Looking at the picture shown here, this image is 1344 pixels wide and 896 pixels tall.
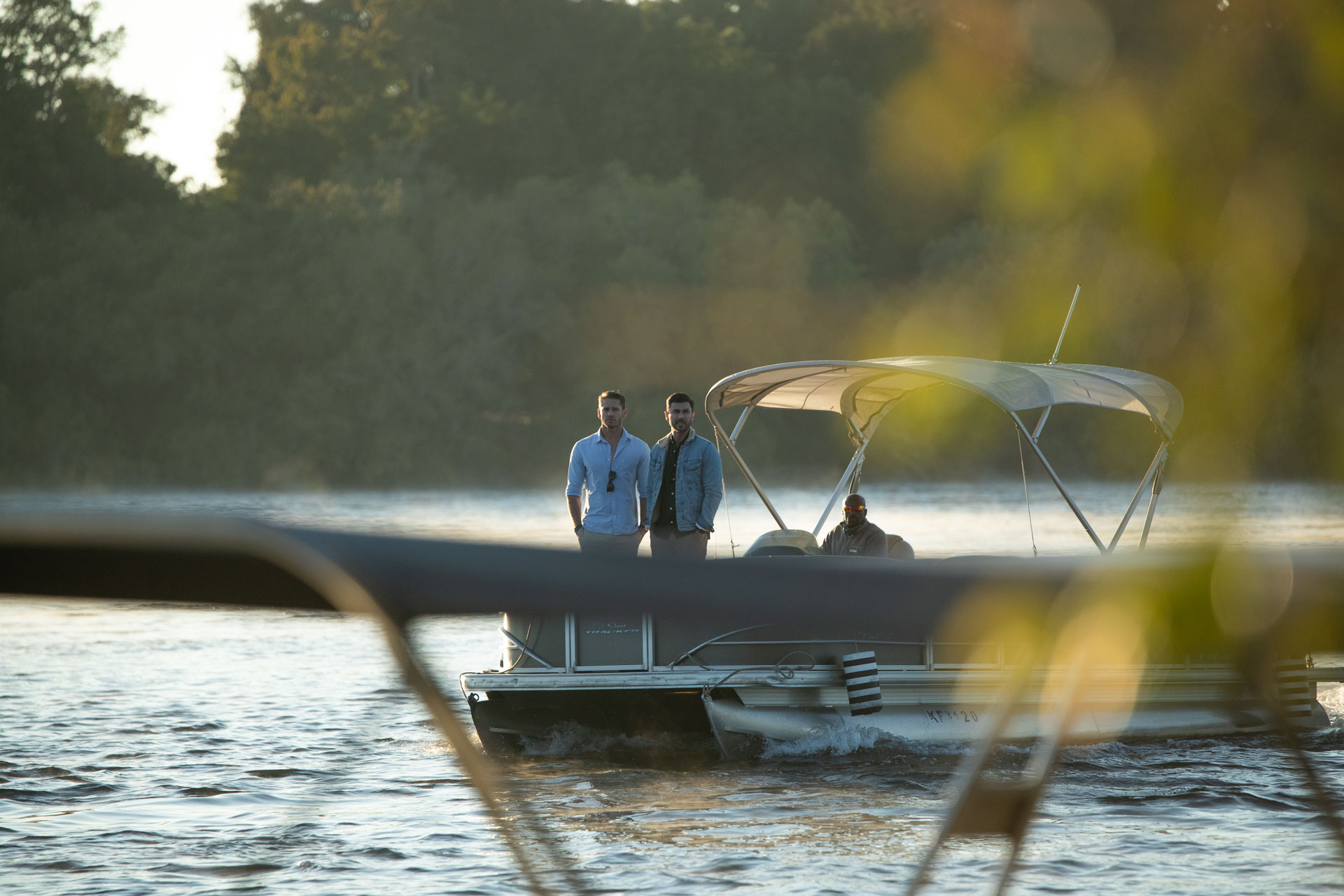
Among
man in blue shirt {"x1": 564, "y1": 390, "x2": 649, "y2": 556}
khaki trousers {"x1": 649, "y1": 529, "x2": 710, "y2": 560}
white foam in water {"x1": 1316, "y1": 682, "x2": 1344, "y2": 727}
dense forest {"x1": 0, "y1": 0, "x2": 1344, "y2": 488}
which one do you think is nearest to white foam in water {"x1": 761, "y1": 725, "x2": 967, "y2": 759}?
khaki trousers {"x1": 649, "y1": 529, "x2": 710, "y2": 560}

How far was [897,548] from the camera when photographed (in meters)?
9.56

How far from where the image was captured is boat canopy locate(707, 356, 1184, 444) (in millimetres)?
10078

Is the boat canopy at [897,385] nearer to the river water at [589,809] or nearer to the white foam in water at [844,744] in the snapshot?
the river water at [589,809]

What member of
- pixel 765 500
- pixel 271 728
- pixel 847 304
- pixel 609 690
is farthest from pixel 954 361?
pixel 847 304

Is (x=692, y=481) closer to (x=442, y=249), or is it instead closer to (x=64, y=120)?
(x=442, y=249)

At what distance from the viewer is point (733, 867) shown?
7176 mm

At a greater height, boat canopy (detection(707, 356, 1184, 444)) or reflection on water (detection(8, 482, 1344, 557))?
boat canopy (detection(707, 356, 1184, 444))

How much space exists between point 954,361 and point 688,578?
9779 mm

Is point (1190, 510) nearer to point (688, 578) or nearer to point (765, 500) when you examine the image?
point (688, 578)

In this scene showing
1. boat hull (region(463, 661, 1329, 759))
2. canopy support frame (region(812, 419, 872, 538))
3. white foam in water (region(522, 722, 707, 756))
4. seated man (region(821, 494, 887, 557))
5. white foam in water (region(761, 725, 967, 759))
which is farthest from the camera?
canopy support frame (region(812, 419, 872, 538))

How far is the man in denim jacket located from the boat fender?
1.52 m

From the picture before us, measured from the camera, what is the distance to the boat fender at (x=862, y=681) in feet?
29.7

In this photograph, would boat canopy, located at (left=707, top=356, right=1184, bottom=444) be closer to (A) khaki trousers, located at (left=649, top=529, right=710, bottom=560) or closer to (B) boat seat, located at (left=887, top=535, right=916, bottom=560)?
(B) boat seat, located at (left=887, top=535, right=916, bottom=560)

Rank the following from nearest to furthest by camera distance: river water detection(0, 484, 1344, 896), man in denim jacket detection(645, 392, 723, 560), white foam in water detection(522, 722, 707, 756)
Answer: river water detection(0, 484, 1344, 896)
white foam in water detection(522, 722, 707, 756)
man in denim jacket detection(645, 392, 723, 560)
